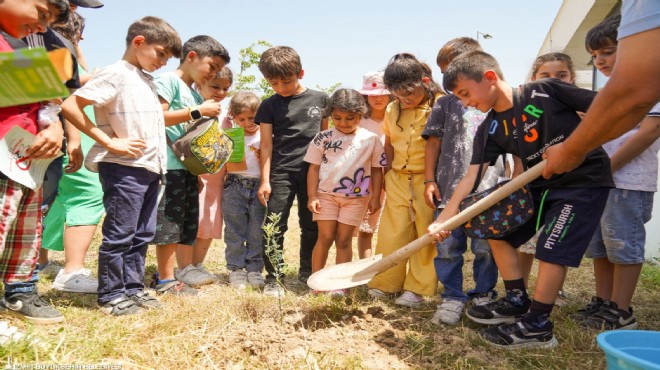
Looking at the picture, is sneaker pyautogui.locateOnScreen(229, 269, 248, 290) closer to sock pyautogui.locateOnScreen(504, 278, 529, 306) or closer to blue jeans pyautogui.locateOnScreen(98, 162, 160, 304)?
blue jeans pyautogui.locateOnScreen(98, 162, 160, 304)

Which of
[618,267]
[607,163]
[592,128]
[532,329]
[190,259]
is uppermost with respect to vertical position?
[592,128]

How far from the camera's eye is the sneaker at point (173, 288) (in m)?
3.24

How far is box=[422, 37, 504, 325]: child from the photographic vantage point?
120 inches

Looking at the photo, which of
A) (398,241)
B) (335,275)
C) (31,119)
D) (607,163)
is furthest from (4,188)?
(607,163)

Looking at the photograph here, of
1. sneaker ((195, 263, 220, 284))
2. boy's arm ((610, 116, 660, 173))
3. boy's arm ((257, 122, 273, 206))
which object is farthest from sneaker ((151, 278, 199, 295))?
boy's arm ((610, 116, 660, 173))

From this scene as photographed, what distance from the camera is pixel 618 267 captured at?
2.86m

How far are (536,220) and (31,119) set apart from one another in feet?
8.47

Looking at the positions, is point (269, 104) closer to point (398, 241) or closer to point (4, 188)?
point (398, 241)

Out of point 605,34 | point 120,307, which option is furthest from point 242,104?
point 605,34

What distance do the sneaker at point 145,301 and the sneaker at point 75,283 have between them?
0.47 meters

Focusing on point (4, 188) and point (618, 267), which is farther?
point (618, 267)

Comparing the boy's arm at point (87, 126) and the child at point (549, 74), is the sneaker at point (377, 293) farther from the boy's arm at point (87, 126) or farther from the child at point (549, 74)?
the boy's arm at point (87, 126)

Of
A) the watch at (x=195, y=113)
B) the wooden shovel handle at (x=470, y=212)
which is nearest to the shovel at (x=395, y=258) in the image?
the wooden shovel handle at (x=470, y=212)

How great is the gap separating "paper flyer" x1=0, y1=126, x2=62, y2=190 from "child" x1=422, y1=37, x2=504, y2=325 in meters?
2.23
